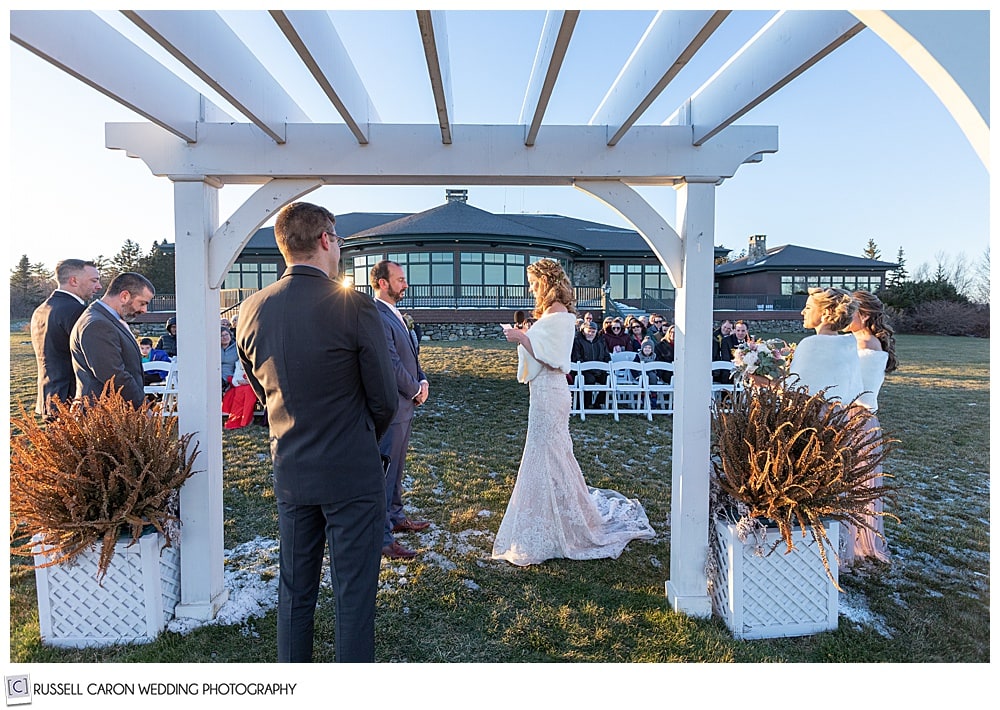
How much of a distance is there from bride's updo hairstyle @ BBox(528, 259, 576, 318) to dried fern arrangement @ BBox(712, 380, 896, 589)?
4.53ft

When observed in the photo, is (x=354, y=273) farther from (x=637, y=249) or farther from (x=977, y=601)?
(x=977, y=601)

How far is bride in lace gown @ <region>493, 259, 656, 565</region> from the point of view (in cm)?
388

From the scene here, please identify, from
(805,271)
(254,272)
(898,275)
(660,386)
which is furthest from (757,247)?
(660,386)

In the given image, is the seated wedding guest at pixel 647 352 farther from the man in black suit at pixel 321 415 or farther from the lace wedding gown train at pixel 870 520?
the man in black suit at pixel 321 415

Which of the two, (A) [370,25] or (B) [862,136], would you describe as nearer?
(A) [370,25]

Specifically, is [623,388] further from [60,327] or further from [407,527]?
[60,327]

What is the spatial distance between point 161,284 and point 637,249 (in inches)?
1030

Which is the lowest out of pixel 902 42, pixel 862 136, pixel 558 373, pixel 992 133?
pixel 558 373

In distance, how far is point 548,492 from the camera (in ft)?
13.0

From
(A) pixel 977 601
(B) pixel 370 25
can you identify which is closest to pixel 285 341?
(B) pixel 370 25

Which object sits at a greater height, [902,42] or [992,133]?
[902,42]

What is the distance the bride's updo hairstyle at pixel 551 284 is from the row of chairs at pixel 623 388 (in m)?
4.64

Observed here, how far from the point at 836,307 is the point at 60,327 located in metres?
4.88

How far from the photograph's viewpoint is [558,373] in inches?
157
